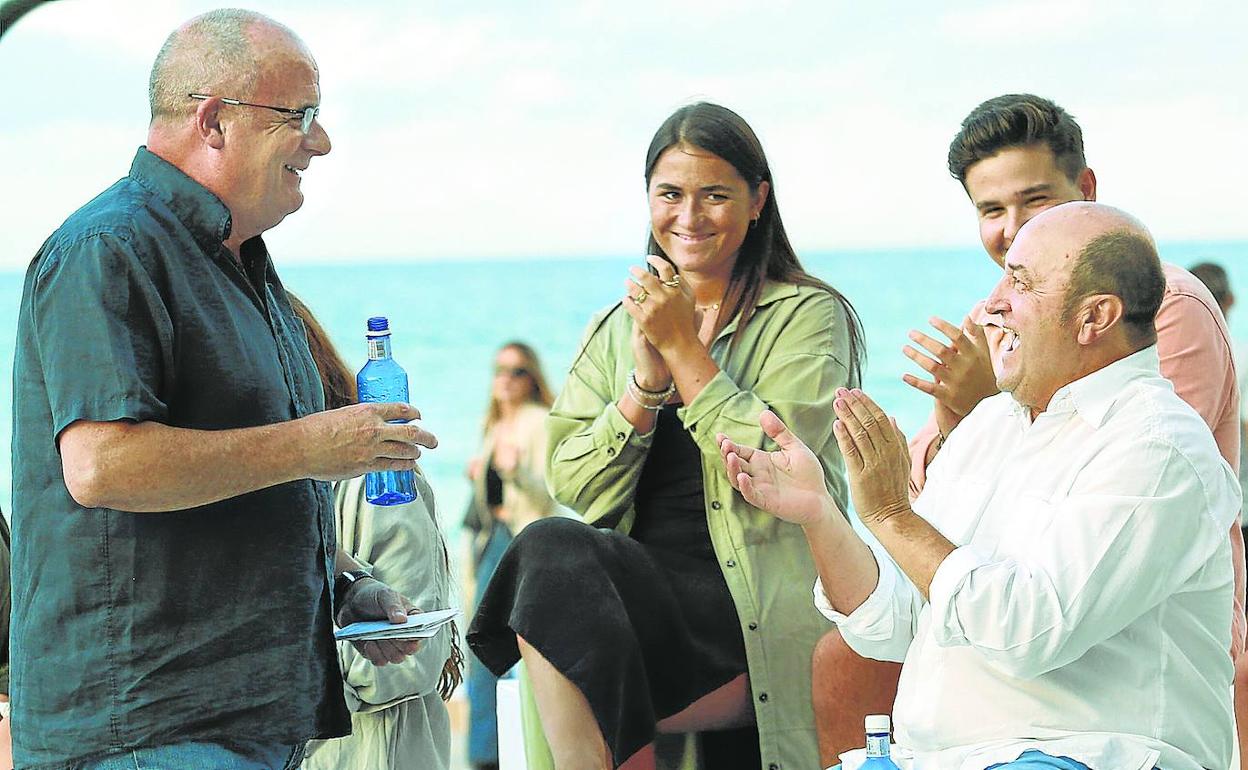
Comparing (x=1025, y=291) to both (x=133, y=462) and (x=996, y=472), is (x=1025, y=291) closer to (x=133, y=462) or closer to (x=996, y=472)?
(x=996, y=472)

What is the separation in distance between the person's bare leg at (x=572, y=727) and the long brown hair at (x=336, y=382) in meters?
0.32

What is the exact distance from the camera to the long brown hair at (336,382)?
3182mm

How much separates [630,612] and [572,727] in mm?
241

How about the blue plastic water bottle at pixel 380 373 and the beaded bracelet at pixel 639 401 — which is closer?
the blue plastic water bottle at pixel 380 373

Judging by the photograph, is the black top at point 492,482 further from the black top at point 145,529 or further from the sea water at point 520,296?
the sea water at point 520,296

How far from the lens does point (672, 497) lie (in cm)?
309

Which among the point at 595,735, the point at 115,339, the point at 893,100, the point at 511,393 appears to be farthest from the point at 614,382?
the point at 893,100

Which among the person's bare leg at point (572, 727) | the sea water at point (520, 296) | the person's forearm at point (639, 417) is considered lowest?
the person's bare leg at point (572, 727)

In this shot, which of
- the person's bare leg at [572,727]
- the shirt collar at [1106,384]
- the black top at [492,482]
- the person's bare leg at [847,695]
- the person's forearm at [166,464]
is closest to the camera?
the person's forearm at [166,464]

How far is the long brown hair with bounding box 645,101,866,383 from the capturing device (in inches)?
124

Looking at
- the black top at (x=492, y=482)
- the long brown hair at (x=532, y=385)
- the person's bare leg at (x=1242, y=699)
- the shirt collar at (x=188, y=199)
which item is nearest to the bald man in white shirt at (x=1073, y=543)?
the person's bare leg at (x=1242, y=699)

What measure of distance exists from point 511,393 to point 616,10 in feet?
49.1

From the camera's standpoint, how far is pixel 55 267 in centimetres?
200

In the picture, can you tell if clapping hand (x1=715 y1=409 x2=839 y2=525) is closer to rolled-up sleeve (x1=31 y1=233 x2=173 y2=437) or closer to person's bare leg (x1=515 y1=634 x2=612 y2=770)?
person's bare leg (x1=515 y1=634 x2=612 y2=770)
